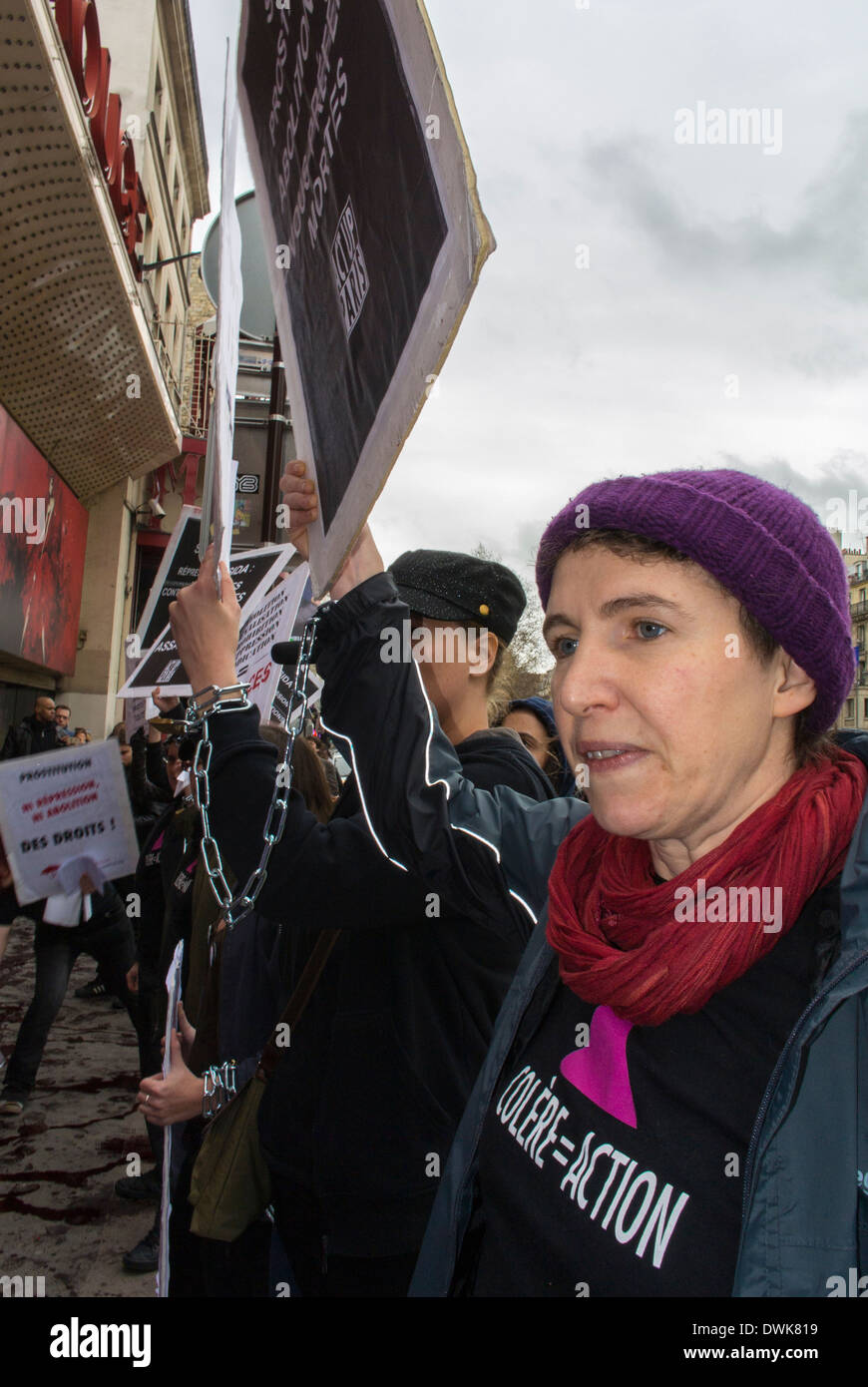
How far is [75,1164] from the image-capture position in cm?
461

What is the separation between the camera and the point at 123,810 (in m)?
3.66

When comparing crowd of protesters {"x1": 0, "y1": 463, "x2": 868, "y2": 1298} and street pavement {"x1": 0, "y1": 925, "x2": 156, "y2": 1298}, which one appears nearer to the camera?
crowd of protesters {"x1": 0, "y1": 463, "x2": 868, "y2": 1298}

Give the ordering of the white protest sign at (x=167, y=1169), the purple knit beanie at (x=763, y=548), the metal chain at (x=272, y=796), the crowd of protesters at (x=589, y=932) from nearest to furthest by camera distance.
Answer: the crowd of protesters at (x=589, y=932) < the purple knit beanie at (x=763, y=548) < the metal chain at (x=272, y=796) < the white protest sign at (x=167, y=1169)

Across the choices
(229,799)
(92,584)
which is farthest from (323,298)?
(92,584)

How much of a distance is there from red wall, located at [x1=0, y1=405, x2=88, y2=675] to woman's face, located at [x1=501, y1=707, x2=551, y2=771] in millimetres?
9322

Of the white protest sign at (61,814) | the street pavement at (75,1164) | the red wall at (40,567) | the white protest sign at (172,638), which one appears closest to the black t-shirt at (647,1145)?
the white protest sign at (172,638)

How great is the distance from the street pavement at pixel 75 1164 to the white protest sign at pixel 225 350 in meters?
3.26

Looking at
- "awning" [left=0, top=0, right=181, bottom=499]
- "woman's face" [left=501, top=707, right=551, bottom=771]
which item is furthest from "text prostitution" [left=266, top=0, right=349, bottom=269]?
"awning" [left=0, top=0, right=181, bottom=499]

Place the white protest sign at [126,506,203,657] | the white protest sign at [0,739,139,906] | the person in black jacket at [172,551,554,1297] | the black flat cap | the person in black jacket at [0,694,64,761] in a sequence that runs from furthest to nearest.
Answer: the person in black jacket at [0,694,64,761], the white protest sign at [126,506,203,657], the white protest sign at [0,739,139,906], the black flat cap, the person in black jacket at [172,551,554,1297]

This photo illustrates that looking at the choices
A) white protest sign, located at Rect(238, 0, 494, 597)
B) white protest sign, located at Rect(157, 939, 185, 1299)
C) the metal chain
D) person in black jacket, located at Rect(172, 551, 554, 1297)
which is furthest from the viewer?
white protest sign, located at Rect(157, 939, 185, 1299)

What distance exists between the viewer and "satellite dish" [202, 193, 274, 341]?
3.22 meters

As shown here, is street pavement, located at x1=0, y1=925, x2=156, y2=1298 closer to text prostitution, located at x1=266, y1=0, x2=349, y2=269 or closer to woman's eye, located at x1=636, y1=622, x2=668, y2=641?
woman's eye, located at x1=636, y1=622, x2=668, y2=641

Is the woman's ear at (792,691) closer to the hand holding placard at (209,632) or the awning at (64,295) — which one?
the hand holding placard at (209,632)

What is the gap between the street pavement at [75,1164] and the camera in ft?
12.1
